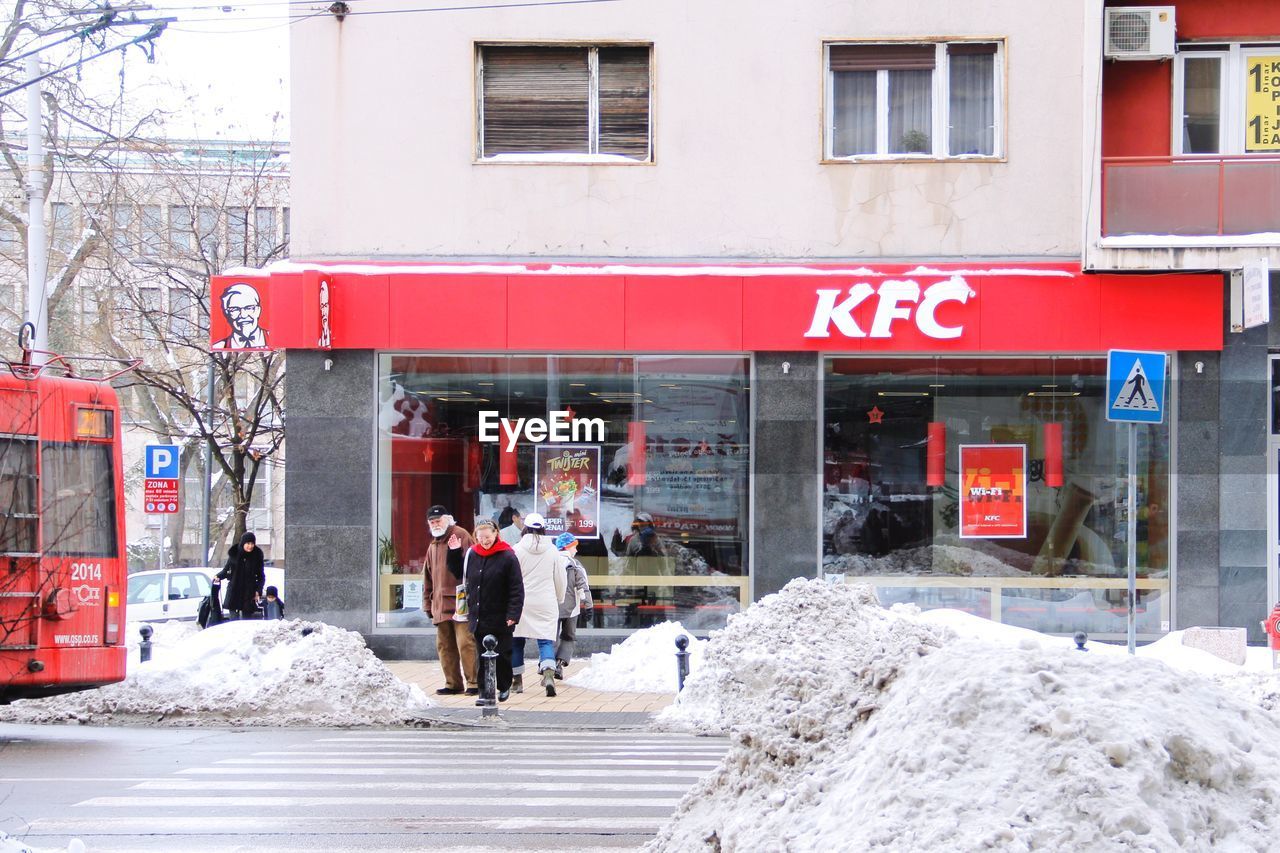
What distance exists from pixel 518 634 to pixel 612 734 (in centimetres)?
260

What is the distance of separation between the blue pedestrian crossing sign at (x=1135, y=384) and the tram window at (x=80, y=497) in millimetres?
9164

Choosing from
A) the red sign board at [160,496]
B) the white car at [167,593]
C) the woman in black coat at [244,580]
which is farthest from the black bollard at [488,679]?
the white car at [167,593]

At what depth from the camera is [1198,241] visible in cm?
1727

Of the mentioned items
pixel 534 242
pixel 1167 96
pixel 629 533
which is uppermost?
pixel 1167 96

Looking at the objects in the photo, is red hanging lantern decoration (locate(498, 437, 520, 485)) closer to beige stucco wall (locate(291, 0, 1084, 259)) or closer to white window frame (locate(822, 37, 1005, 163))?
beige stucco wall (locate(291, 0, 1084, 259))

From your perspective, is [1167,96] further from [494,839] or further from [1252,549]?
[494,839]

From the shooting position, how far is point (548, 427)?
60.6ft

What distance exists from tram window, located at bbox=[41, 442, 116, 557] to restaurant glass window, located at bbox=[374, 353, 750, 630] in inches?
224

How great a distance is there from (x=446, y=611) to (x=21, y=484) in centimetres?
467

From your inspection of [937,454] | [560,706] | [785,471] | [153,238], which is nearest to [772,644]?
[560,706]

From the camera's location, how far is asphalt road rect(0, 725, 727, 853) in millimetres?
7910

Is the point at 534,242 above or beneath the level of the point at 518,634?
above

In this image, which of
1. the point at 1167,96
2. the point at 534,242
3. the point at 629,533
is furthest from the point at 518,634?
the point at 1167,96

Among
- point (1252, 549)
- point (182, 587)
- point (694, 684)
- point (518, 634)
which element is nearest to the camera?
point (694, 684)
